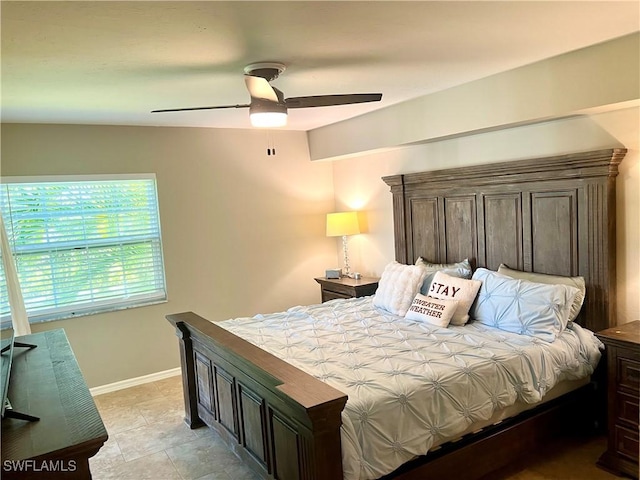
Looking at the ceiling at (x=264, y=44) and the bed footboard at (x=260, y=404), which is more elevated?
the ceiling at (x=264, y=44)

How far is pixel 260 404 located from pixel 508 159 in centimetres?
259

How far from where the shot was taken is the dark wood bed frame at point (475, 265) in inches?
85.7

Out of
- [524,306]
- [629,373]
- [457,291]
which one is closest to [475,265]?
[457,291]

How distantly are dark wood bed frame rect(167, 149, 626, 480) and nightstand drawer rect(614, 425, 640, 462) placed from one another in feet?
1.04

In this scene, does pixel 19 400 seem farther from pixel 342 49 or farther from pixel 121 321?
pixel 121 321

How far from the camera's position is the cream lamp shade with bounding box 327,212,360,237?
507 cm

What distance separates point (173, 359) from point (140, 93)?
2.65 meters

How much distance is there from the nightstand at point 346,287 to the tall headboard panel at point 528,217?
53 cm

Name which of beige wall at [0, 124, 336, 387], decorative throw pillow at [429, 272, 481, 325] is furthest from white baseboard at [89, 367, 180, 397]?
decorative throw pillow at [429, 272, 481, 325]

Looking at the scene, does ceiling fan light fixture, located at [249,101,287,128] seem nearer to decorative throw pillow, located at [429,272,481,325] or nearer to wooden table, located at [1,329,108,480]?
wooden table, located at [1,329,108,480]

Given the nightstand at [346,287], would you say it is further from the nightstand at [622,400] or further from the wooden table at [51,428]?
the wooden table at [51,428]

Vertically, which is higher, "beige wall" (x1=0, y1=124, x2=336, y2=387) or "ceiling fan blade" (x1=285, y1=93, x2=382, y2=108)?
"ceiling fan blade" (x1=285, y1=93, x2=382, y2=108)

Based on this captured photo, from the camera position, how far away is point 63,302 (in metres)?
4.20

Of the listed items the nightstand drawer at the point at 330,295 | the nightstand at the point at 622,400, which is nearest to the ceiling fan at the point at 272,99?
the nightstand at the point at 622,400
